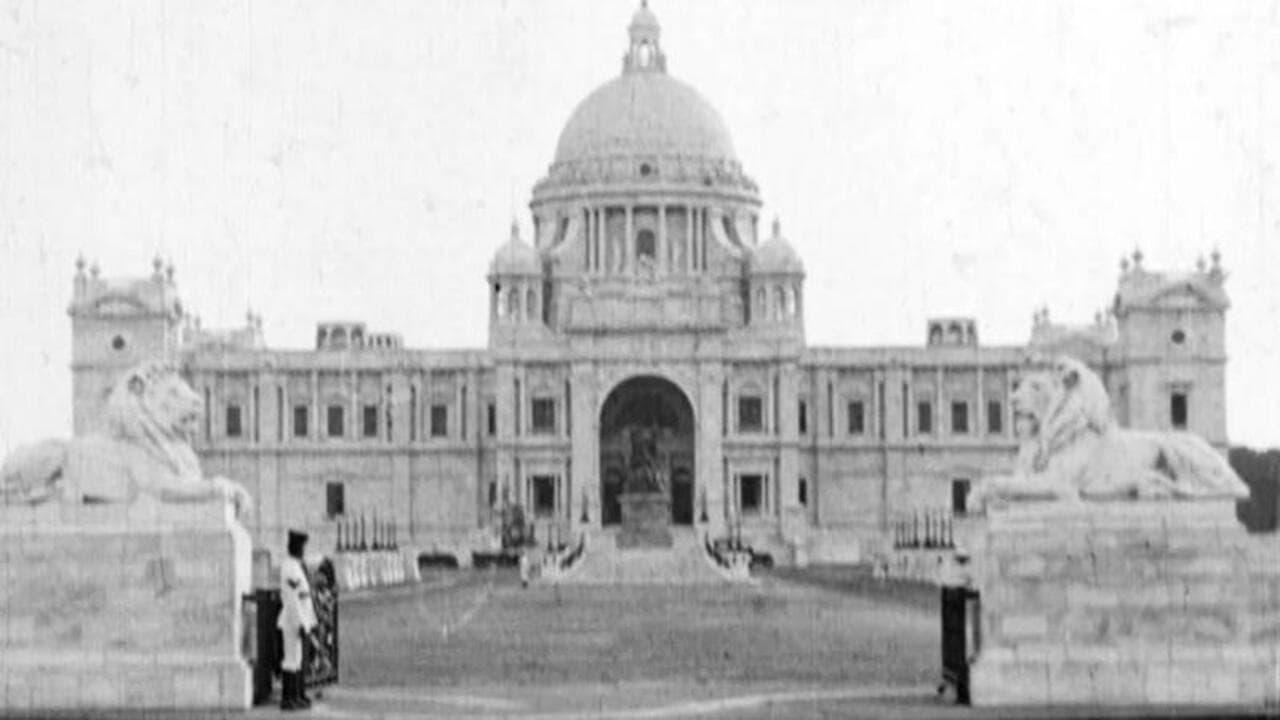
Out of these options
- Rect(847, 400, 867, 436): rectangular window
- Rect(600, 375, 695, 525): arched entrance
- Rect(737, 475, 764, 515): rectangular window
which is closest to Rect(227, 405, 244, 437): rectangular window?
Rect(600, 375, 695, 525): arched entrance

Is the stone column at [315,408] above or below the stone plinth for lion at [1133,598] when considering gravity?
above

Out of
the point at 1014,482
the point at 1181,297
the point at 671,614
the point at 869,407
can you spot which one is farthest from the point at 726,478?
the point at 1014,482

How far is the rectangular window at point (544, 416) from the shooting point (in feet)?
409

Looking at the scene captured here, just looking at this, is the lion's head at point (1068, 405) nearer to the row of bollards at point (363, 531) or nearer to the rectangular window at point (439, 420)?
the row of bollards at point (363, 531)

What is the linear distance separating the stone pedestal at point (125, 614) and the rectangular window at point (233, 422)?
99.5 m

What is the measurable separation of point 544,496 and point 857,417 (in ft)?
47.2

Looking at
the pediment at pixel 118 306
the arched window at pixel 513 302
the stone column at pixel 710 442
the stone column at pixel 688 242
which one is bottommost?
the stone column at pixel 710 442

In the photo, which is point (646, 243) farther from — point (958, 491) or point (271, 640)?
point (271, 640)

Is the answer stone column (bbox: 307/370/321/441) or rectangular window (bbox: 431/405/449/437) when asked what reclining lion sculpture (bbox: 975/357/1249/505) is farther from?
stone column (bbox: 307/370/321/441)

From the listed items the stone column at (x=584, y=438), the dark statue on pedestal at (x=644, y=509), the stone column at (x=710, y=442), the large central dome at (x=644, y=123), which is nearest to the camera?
the dark statue on pedestal at (x=644, y=509)

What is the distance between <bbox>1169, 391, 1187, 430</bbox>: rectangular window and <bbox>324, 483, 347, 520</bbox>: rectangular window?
116 ft

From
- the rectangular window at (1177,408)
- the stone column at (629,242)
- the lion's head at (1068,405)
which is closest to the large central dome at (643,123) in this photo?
the stone column at (629,242)

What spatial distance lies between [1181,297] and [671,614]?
74.8 meters

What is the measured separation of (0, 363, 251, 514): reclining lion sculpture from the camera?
27.6 m
